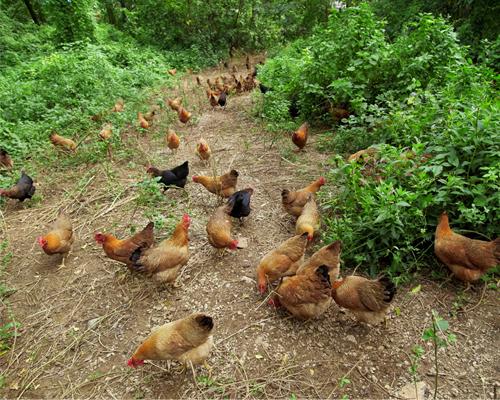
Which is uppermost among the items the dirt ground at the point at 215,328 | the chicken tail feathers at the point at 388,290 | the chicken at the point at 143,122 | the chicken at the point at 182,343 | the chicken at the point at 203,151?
the chicken at the point at 143,122

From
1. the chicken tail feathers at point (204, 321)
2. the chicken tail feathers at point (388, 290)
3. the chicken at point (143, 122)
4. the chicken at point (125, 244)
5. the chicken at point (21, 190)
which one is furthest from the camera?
the chicken at point (143, 122)

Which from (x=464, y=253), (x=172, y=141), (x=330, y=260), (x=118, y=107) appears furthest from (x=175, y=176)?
(x=118, y=107)

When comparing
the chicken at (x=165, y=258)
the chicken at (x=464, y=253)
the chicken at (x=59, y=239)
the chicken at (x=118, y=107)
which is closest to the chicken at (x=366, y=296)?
the chicken at (x=464, y=253)

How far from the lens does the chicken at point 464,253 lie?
316cm

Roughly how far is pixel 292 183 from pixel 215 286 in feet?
7.96

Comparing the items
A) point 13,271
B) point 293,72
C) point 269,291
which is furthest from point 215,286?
point 293,72

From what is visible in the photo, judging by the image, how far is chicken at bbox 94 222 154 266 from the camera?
4.04 metres

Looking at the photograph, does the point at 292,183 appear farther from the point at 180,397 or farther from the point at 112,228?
the point at 180,397

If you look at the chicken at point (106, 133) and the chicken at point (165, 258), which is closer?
the chicken at point (165, 258)

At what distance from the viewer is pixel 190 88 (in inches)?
512

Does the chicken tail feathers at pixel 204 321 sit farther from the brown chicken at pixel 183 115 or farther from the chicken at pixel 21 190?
the brown chicken at pixel 183 115

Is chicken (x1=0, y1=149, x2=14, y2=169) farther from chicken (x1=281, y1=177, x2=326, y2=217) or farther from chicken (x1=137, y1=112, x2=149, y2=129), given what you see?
chicken (x1=281, y1=177, x2=326, y2=217)

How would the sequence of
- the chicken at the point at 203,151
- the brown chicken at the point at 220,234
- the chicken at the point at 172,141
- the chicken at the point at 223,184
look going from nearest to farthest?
the brown chicken at the point at 220,234 < the chicken at the point at 223,184 < the chicken at the point at 203,151 < the chicken at the point at 172,141

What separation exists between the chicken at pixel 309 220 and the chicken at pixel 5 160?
20.4ft
